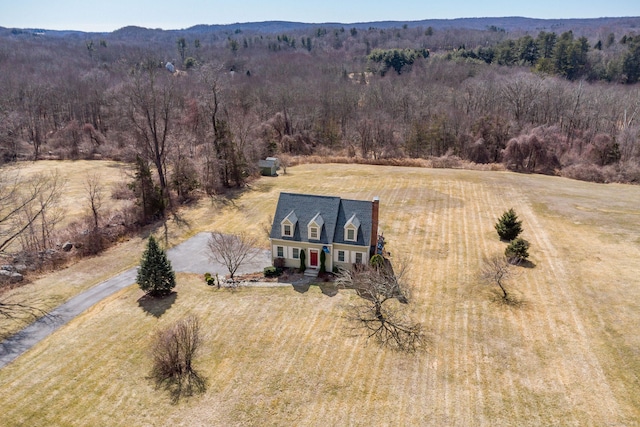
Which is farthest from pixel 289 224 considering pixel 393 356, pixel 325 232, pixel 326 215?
pixel 393 356

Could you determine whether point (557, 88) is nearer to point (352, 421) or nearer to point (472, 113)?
point (472, 113)

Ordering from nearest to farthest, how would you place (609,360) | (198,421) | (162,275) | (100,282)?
(198,421), (609,360), (162,275), (100,282)

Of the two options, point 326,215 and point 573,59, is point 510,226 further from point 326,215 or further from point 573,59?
point 573,59

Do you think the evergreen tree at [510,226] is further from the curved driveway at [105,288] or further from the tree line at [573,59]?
the tree line at [573,59]

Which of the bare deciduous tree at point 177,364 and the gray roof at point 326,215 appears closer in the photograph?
the bare deciduous tree at point 177,364

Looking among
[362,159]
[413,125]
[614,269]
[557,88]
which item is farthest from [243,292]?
[557,88]

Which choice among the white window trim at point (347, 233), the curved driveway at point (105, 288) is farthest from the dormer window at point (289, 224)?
the white window trim at point (347, 233)
